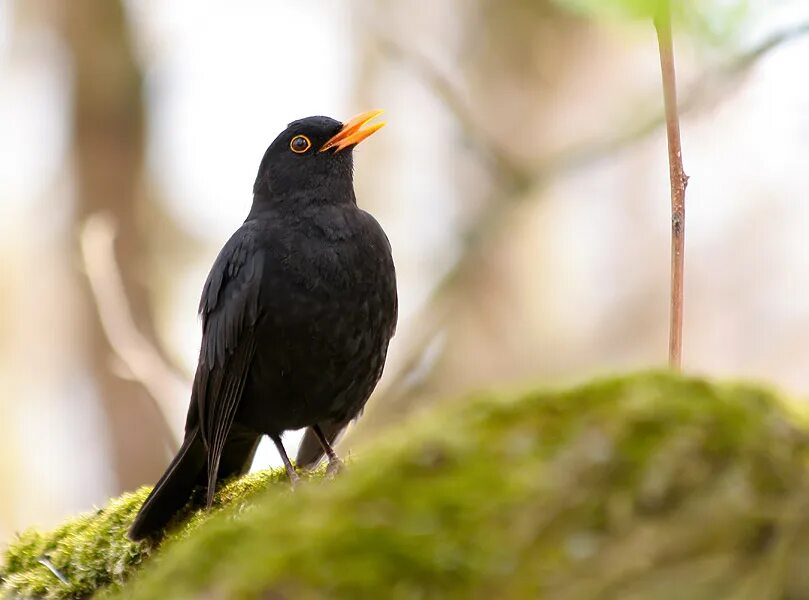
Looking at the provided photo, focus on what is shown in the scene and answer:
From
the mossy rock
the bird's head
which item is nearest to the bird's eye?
the bird's head

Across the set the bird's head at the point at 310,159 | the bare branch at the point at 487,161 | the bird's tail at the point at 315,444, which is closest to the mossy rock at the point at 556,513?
the bird's tail at the point at 315,444

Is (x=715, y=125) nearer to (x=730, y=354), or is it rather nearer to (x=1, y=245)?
(x=730, y=354)

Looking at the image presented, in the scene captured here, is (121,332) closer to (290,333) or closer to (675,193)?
(290,333)

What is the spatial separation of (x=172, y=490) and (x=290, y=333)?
33.9 inches

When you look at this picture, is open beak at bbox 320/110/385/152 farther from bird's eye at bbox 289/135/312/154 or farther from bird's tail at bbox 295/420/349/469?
bird's tail at bbox 295/420/349/469

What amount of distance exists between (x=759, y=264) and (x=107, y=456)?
6107mm

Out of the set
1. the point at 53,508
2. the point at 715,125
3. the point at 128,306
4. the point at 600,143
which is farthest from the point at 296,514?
the point at 53,508

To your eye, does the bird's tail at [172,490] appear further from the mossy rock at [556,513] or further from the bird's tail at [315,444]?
the mossy rock at [556,513]

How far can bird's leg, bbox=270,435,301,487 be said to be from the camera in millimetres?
3627

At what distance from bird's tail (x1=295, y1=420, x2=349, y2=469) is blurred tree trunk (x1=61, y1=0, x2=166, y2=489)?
3675 millimetres

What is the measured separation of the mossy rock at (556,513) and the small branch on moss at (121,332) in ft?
14.4

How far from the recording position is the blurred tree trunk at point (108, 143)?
8250 mm

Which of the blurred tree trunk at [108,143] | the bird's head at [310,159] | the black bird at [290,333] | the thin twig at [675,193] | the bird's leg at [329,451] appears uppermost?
the blurred tree trunk at [108,143]

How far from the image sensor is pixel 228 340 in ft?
14.3
